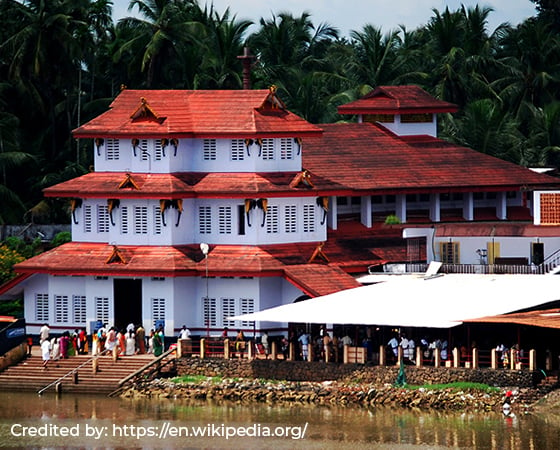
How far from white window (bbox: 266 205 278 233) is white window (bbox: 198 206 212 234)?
6.97 feet

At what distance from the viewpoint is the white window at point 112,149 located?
3142 inches

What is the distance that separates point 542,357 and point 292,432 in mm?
10188

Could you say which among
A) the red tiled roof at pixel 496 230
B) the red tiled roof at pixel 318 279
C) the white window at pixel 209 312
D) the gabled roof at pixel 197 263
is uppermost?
the red tiled roof at pixel 496 230

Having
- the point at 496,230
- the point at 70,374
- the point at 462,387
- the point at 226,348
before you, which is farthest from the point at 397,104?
the point at 462,387

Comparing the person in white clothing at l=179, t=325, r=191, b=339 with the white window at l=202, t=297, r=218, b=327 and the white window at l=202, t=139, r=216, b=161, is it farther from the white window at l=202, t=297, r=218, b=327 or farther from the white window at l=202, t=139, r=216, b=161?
the white window at l=202, t=139, r=216, b=161

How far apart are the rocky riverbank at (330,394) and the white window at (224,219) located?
784 centimetres

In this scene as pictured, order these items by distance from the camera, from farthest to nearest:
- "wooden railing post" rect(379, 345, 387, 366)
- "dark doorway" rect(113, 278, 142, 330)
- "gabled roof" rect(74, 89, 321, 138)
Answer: "gabled roof" rect(74, 89, 321, 138), "dark doorway" rect(113, 278, 142, 330), "wooden railing post" rect(379, 345, 387, 366)

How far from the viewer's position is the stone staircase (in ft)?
241

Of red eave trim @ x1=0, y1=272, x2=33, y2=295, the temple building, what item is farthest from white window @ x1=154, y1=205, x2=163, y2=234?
red eave trim @ x1=0, y1=272, x2=33, y2=295

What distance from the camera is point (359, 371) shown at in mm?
71562

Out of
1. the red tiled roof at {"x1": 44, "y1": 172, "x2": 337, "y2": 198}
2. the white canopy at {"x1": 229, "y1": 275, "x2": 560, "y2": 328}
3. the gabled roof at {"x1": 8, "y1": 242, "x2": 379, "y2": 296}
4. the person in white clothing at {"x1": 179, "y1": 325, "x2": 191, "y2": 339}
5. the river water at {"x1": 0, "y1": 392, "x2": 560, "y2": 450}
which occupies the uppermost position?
the red tiled roof at {"x1": 44, "y1": 172, "x2": 337, "y2": 198}

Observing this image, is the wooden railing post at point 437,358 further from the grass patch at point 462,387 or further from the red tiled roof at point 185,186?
the red tiled roof at point 185,186

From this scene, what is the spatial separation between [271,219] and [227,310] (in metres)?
Result: 3.71

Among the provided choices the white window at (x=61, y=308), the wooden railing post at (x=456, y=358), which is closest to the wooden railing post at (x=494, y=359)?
the wooden railing post at (x=456, y=358)
